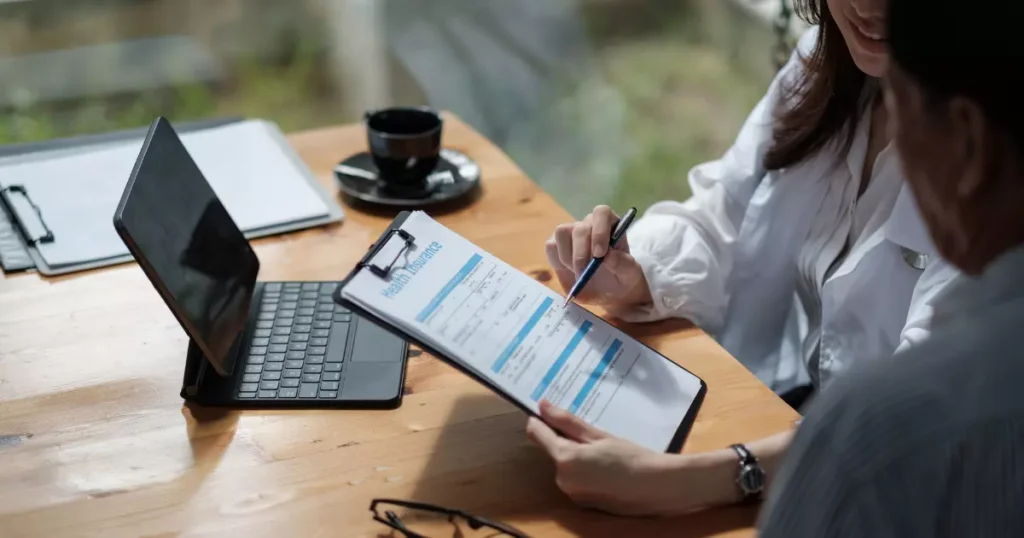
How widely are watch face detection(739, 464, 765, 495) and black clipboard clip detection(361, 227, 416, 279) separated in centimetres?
34

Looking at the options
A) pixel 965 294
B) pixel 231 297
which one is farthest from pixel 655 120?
pixel 965 294

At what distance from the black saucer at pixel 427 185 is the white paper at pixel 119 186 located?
0.19ft

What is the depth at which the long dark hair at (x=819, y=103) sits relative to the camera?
113 cm

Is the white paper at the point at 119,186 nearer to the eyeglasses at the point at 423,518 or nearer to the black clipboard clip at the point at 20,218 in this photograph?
the black clipboard clip at the point at 20,218

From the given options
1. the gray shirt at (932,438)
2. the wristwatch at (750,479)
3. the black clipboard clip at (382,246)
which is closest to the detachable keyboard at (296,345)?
the black clipboard clip at (382,246)

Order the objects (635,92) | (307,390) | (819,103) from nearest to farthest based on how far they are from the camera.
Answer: (307,390), (819,103), (635,92)

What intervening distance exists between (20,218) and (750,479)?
2.98ft

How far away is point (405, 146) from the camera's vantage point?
1288 mm

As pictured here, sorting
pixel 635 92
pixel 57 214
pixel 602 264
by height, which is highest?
pixel 602 264

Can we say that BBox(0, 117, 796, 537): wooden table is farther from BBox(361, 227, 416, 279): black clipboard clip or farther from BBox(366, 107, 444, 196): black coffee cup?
BBox(366, 107, 444, 196): black coffee cup

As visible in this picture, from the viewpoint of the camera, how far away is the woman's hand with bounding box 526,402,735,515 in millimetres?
789

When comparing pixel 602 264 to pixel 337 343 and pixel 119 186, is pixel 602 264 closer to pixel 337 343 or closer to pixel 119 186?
pixel 337 343

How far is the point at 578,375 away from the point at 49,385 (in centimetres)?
51

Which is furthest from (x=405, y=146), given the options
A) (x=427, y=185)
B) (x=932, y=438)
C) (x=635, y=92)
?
(x=635, y=92)
